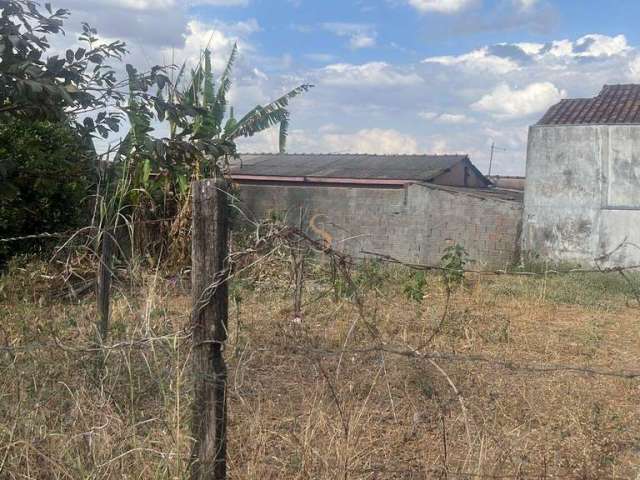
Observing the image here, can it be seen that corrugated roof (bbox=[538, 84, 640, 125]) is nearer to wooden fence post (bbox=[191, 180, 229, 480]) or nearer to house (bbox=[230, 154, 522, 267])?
house (bbox=[230, 154, 522, 267])

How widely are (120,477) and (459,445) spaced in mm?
1890

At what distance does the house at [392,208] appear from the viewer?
13250mm

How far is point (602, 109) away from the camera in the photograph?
1314 cm

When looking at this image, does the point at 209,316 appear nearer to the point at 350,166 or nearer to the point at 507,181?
the point at 350,166

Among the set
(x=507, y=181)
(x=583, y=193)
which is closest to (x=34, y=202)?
(x=583, y=193)

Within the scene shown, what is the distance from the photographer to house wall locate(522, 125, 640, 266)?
12078 millimetres

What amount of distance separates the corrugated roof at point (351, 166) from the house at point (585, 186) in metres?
2.85

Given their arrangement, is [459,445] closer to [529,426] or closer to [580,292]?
[529,426]

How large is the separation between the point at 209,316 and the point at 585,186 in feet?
36.1

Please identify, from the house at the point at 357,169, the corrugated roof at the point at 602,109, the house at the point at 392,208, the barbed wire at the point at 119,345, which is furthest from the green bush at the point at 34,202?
the corrugated roof at the point at 602,109

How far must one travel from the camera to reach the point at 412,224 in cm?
1398

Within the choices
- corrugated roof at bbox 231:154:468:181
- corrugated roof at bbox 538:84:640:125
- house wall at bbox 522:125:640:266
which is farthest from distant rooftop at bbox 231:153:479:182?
corrugated roof at bbox 538:84:640:125

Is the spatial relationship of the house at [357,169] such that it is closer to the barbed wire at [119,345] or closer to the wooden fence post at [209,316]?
the barbed wire at [119,345]

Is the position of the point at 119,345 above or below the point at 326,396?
above
